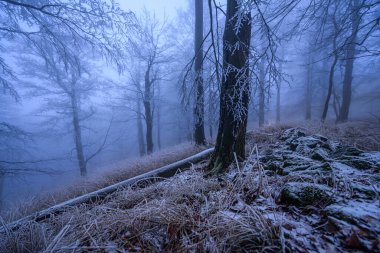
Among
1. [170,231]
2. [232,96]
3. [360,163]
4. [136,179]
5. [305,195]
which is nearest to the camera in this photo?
[170,231]

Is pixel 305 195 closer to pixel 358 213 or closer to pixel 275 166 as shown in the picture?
pixel 358 213

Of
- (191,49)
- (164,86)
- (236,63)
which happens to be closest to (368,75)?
(191,49)

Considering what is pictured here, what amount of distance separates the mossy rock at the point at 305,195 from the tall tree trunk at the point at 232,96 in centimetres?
155

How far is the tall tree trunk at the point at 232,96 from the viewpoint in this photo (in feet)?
9.94

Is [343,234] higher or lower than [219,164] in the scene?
higher

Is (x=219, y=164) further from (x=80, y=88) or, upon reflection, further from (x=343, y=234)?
(x=80, y=88)

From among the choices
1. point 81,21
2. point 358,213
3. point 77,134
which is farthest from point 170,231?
point 77,134

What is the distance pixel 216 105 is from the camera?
3322mm

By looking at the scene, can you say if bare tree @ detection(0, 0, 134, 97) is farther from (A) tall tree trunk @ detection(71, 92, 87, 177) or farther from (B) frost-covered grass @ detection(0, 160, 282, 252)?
(A) tall tree trunk @ detection(71, 92, 87, 177)

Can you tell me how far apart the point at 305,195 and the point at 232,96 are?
1969 millimetres

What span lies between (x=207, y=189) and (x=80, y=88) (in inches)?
505

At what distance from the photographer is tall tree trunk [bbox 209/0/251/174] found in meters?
3.03

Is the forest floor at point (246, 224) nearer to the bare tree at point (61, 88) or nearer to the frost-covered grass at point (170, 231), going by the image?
the frost-covered grass at point (170, 231)

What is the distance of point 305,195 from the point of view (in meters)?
1.51
